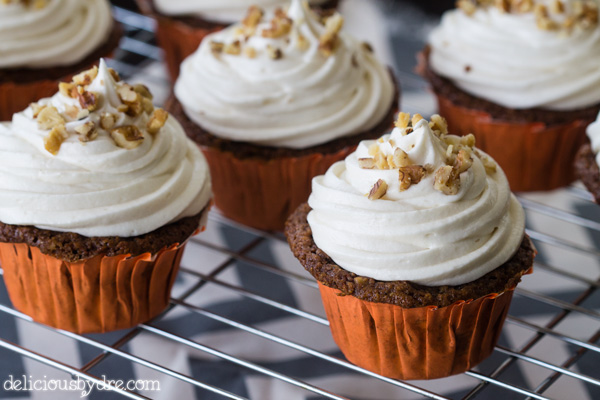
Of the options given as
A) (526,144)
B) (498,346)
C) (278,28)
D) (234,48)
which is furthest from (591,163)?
(234,48)

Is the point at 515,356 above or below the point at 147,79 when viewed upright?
above

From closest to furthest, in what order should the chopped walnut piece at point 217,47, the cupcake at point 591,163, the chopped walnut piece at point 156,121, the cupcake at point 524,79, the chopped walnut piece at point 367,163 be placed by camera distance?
the chopped walnut piece at point 367,163
the chopped walnut piece at point 156,121
the cupcake at point 591,163
the chopped walnut piece at point 217,47
the cupcake at point 524,79

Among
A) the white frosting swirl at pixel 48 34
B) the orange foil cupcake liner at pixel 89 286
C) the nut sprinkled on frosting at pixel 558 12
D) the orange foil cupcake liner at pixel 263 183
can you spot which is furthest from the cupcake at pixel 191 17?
the orange foil cupcake liner at pixel 89 286

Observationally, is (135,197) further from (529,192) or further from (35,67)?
(529,192)

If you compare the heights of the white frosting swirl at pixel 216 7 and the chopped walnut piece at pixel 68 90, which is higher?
the chopped walnut piece at pixel 68 90

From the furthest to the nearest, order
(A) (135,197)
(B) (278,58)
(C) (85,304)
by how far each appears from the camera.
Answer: (B) (278,58) < (C) (85,304) < (A) (135,197)

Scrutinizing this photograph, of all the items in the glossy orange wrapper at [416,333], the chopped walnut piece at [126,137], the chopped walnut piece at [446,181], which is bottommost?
the glossy orange wrapper at [416,333]

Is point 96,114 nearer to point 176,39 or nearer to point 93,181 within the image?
point 93,181

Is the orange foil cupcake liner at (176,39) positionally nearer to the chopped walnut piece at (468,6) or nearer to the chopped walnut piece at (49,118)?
the chopped walnut piece at (468,6)

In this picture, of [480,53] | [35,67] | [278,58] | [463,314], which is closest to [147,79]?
[35,67]
